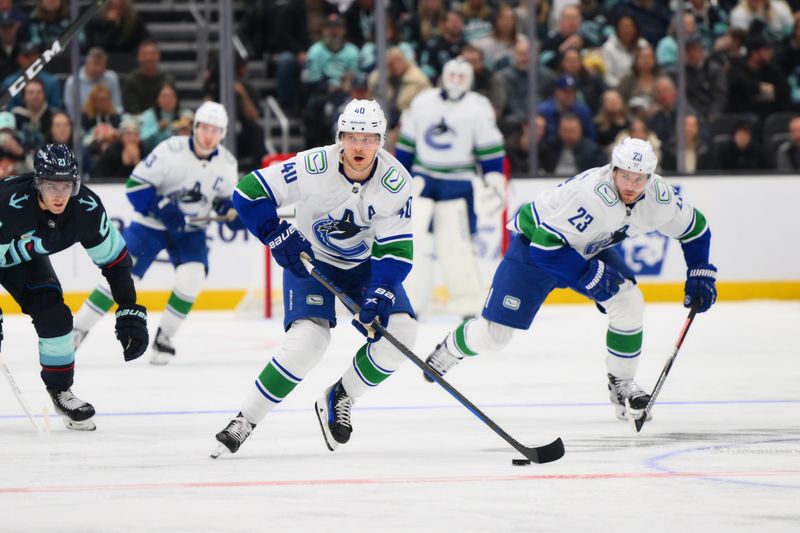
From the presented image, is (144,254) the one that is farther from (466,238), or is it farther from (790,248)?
(790,248)

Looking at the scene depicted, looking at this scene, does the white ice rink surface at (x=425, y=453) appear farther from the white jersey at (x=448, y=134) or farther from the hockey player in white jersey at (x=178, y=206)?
the white jersey at (x=448, y=134)

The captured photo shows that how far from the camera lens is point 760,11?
11.2 m

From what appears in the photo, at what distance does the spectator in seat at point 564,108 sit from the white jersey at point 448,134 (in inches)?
51.9

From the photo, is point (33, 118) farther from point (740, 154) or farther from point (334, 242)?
point (334, 242)

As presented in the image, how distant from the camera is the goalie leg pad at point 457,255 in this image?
31.2 feet

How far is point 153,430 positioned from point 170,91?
5.52m

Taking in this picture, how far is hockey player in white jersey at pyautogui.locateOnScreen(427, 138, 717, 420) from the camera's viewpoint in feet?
17.2

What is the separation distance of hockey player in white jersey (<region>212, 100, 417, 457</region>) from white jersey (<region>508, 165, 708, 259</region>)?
2.42 feet

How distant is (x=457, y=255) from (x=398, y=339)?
15.7 feet

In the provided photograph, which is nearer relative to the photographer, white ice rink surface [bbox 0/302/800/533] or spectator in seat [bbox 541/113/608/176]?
white ice rink surface [bbox 0/302/800/533]

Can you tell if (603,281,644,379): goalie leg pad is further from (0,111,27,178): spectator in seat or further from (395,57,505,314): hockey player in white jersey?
(0,111,27,178): spectator in seat

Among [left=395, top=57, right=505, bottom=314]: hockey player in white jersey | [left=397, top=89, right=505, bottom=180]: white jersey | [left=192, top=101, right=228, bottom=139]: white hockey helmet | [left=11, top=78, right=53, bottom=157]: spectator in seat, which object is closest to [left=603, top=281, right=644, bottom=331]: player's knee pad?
[left=192, top=101, right=228, bottom=139]: white hockey helmet

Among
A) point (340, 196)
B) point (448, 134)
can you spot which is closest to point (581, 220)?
point (340, 196)

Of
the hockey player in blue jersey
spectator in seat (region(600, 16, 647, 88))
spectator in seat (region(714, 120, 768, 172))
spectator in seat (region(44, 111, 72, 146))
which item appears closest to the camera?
the hockey player in blue jersey
